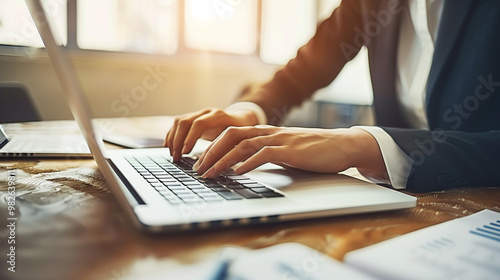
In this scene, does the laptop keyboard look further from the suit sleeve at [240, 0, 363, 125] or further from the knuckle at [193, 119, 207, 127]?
the suit sleeve at [240, 0, 363, 125]

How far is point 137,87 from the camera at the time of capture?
2867 millimetres

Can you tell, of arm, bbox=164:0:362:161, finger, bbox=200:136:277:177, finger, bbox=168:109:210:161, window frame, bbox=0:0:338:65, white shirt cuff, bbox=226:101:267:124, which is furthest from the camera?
window frame, bbox=0:0:338:65

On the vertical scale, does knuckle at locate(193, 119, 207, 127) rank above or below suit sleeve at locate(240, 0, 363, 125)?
below

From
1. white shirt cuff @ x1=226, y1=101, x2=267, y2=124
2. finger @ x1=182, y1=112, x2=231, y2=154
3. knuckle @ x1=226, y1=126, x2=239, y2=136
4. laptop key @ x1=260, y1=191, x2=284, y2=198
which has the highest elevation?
knuckle @ x1=226, y1=126, x2=239, y2=136

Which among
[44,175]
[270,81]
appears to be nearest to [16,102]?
[270,81]

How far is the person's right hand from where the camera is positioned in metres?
0.76

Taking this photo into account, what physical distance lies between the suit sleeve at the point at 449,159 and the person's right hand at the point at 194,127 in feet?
1.15

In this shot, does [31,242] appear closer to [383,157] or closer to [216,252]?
[216,252]

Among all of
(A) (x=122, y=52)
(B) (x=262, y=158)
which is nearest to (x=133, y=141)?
(B) (x=262, y=158)

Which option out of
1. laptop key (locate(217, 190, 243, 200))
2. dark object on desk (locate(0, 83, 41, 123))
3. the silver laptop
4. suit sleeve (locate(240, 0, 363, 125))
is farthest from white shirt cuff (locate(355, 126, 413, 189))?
dark object on desk (locate(0, 83, 41, 123))

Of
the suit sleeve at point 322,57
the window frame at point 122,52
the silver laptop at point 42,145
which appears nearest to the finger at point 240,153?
the silver laptop at point 42,145

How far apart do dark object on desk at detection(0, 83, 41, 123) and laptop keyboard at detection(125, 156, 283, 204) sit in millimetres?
1134

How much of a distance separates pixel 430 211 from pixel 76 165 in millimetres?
546

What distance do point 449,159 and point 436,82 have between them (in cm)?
39
